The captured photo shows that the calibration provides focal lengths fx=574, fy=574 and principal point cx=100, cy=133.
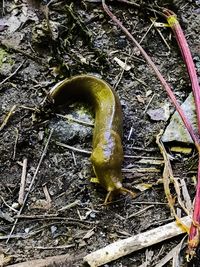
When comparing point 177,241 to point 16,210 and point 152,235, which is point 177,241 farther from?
point 16,210

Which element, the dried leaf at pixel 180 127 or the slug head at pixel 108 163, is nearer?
the slug head at pixel 108 163

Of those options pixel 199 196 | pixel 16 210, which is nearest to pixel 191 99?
pixel 199 196

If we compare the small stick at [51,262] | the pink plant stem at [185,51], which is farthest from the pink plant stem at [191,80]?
the small stick at [51,262]

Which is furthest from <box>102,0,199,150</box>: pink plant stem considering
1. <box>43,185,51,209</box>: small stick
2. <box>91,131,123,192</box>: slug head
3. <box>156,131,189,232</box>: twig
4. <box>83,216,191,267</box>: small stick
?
<box>43,185,51,209</box>: small stick

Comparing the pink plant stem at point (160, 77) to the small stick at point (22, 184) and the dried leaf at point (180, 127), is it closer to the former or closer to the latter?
the dried leaf at point (180, 127)

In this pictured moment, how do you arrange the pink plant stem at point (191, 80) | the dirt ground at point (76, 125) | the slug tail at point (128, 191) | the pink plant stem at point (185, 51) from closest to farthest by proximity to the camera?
the pink plant stem at point (191, 80) < the dirt ground at point (76, 125) < the slug tail at point (128, 191) < the pink plant stem at point (185, 51)

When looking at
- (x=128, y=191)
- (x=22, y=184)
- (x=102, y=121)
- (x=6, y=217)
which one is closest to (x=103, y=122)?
(x=102, y=121)
